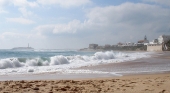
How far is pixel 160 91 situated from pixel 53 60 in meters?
16.2

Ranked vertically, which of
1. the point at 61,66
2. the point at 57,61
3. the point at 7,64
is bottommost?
the point at 61,66

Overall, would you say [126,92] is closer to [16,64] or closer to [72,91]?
[72,91]

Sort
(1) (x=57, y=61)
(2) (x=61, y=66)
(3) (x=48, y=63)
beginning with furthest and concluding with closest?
(1) (x=57, y=61) → (3) (x=48, y=63) → (2) (x=61, y=66)

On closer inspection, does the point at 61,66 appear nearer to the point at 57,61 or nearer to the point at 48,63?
the point at 48,63

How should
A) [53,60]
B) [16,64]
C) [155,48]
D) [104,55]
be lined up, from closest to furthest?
1. [16,64]
2. [53,60]
3. [104,55]
4. [155,48]

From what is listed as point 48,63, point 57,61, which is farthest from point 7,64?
point 57,61

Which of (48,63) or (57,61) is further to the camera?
(57,61)

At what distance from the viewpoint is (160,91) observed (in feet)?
18.6

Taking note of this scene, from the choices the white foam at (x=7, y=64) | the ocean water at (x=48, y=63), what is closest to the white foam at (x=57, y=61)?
the ocean water at (x=48, y=63)

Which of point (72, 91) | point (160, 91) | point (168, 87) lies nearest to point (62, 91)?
point (72, 91)

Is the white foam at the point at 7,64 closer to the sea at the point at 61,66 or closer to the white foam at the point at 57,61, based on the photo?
the sea at the point at 61,66

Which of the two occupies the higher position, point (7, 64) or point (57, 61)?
point (7, 64)

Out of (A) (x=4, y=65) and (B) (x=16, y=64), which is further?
(B) (x=16, y=64)

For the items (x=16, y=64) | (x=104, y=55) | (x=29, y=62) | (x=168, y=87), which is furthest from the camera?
(x=104, y=55)
